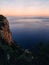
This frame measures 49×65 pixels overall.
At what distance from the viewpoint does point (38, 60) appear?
31.7 m

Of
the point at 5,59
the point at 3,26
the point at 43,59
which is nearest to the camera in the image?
the point at 43,59

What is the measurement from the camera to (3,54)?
34.3 m

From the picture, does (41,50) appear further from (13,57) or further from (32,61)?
(13,57)

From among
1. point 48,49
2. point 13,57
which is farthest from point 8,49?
point 48,49

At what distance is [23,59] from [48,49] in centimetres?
528

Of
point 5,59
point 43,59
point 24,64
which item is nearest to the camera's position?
point 24,64

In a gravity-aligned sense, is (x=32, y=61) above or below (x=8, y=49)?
below

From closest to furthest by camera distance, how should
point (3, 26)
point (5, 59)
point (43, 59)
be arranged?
point (43, 59) < point (5, 59) < point (3, 26)

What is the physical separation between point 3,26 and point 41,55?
58.2 feet

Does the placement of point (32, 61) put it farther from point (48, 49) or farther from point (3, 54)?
point (3, 54)

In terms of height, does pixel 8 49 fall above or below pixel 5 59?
above

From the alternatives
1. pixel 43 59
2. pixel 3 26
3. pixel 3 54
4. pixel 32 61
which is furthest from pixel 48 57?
pixel 3 26

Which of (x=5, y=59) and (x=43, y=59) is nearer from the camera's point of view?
(x=43, y=59)

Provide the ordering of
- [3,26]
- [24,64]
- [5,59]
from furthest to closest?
[3,26] → [5,59] → [24,64]
